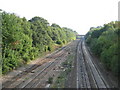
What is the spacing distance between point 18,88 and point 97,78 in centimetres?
884

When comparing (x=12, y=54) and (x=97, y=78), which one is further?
(x=12, y=54)

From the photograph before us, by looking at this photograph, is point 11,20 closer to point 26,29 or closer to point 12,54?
point 12,54

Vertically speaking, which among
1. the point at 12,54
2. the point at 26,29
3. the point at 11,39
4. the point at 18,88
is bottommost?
the point at 18,88

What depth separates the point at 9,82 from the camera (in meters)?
18.5

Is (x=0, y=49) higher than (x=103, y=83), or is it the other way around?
(x=0, y=49)

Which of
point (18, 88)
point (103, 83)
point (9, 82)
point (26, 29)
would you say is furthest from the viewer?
point (26, 29)

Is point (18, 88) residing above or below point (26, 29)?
below

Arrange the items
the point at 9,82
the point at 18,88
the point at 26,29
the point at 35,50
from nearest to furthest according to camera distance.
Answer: the point at 18,88 < the point at 9,82 < the point at 26,29 < the point at 35,50

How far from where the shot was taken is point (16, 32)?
83.9ft

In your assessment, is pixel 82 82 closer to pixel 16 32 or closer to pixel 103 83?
pixel 103 83

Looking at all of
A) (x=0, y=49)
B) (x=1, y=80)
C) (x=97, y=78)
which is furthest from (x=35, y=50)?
(x=97, y=78)

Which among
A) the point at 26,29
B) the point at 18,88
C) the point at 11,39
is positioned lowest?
the point at 18,88

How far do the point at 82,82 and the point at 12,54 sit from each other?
12.0 m

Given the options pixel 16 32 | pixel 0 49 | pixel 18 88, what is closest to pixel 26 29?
pixel 16 32
